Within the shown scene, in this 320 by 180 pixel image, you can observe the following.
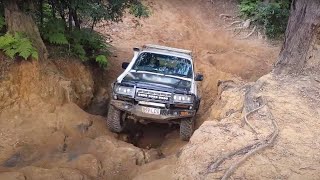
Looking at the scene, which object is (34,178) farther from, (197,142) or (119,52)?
(119,52)

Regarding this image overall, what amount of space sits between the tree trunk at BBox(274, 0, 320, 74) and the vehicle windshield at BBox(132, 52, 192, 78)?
7.04 feet

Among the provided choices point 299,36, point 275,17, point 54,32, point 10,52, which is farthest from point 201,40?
point 10,52

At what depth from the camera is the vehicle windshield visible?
873 cm

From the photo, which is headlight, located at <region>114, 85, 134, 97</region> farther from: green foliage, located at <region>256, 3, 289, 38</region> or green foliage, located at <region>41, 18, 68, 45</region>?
green foliage, located at <region>256, 3, 289, 38</region>

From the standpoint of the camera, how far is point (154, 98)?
7656 millimetres

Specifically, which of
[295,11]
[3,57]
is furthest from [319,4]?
[3,57]

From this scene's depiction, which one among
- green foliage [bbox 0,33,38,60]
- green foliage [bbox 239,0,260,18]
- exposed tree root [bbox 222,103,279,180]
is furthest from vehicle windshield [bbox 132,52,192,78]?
green foliage [bbox 239,0,260,18]

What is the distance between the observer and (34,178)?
227 inches

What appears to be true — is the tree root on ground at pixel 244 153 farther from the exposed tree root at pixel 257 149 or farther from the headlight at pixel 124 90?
the headlight at pixel 124 90

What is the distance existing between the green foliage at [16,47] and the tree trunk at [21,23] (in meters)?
0.42

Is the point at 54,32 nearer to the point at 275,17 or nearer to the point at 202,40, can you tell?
the point at 275,17

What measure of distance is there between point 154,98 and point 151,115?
1.11ft

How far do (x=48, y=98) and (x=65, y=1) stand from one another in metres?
2.94

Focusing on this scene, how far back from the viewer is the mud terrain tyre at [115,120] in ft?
26.4
